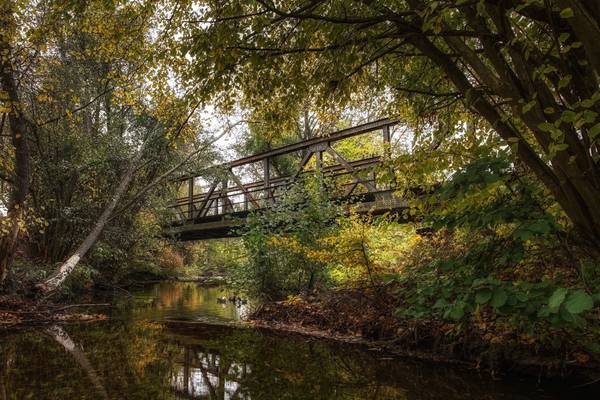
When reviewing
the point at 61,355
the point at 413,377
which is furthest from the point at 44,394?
the point at 413,377

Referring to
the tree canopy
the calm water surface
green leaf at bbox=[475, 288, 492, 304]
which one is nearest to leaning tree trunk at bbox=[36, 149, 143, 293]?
the calm water surface

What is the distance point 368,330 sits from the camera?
18.0 feet

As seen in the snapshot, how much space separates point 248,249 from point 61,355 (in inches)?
144

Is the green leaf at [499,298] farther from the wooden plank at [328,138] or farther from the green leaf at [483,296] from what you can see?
the wooden plank at [328,138]

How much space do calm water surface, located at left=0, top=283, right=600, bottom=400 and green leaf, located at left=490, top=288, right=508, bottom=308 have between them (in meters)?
1.36

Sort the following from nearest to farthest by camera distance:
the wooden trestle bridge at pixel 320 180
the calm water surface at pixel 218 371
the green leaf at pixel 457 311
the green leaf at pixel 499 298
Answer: the green leaf at pixel 499 298
the green leaf at pixel 457 311
the calm water surface at pixel 218 371
the wooden trestle bridge at pixel 320 180

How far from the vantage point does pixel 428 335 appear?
4.84 m

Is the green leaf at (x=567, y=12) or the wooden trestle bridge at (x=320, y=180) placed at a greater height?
the wooden trestle bridge at (x=320, y=180)

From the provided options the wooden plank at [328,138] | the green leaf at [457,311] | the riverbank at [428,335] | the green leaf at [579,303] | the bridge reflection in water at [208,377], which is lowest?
the bridge reflection in water at [208,377]

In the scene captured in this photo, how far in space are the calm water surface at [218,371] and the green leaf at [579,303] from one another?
70.8 inches

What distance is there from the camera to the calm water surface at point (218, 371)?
3379mm

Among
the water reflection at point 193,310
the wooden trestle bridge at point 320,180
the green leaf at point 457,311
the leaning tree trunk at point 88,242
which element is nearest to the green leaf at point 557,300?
the green leaf at point 457,311

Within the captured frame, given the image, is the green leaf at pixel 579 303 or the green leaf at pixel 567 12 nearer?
the green leaf at pixel 579 303

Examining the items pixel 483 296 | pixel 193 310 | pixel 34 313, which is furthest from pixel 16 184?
pixel 483 296
